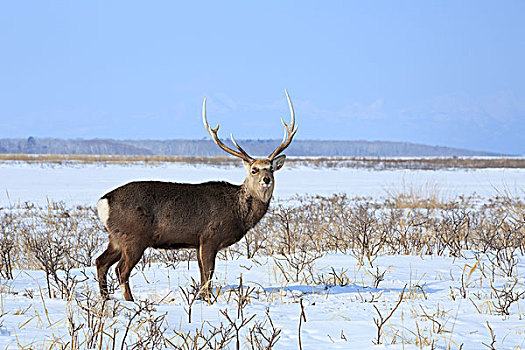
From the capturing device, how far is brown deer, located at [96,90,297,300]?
626 cm

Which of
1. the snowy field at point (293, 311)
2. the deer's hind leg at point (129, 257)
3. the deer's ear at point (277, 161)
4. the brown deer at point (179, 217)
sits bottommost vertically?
the snowy field at point (293, 311)

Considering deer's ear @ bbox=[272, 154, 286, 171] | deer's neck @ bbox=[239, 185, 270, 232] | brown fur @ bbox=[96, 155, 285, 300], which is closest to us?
brown fur @ bbox=[96, 155, 285, 300]

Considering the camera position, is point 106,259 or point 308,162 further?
point 308,162

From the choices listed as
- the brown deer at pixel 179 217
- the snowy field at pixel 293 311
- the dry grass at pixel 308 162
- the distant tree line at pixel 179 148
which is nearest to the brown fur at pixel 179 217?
the brown deer at pixel 179 217

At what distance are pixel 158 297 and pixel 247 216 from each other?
1570 millimetres

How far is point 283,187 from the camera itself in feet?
80.2

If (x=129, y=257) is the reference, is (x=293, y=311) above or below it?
below

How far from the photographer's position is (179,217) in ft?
21.5

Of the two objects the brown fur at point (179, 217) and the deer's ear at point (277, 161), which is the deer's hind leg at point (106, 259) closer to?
the brown fur at point (179, 217)

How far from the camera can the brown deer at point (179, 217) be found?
246 inches

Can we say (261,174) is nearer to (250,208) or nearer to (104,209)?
(250,208)

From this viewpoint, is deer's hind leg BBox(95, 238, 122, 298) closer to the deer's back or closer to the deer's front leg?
the deer's back

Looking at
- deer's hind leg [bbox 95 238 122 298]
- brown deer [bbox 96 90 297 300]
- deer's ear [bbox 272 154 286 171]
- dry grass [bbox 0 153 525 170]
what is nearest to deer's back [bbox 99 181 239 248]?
brown deer [bbox 96 90 297 300]

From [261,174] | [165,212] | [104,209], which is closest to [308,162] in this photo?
[261,174]
